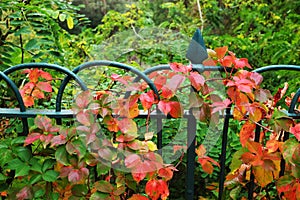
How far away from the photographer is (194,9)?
621 cm

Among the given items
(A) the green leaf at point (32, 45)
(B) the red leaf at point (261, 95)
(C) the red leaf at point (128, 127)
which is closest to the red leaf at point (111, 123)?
(C) the red leaf at point (128, 127)

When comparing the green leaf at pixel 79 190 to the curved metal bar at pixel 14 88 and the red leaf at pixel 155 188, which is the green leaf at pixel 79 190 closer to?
the red leaf at pixel 155 188

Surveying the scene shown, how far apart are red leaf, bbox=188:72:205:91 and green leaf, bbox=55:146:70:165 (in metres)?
0.49

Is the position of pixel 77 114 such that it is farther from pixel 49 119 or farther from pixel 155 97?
pixel 155 97

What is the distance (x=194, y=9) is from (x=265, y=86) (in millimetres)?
3104

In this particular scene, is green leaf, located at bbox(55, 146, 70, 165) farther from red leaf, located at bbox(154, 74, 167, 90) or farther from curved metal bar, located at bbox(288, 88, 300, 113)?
curved metal bar, located at bbox(288, 88, 300, 113)

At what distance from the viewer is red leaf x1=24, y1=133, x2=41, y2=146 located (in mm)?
1242

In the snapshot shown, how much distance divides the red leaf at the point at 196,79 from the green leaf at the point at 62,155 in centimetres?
49

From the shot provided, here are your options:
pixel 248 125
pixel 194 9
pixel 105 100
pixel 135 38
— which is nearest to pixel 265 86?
pixel 135 38

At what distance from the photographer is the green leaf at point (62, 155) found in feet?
4.09

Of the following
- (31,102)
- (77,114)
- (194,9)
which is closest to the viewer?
(77,114)

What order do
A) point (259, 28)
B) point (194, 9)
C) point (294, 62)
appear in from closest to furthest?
point (294, 62)
point (259, 28)
point (194, 9)

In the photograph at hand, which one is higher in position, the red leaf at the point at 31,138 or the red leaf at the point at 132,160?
the red leaf at the point at 31,138

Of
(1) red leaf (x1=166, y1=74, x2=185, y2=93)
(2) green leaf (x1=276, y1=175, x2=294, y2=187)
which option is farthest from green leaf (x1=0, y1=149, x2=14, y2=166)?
(2) green leaf (x1=276, y1=175, x2=294, y2=187)
